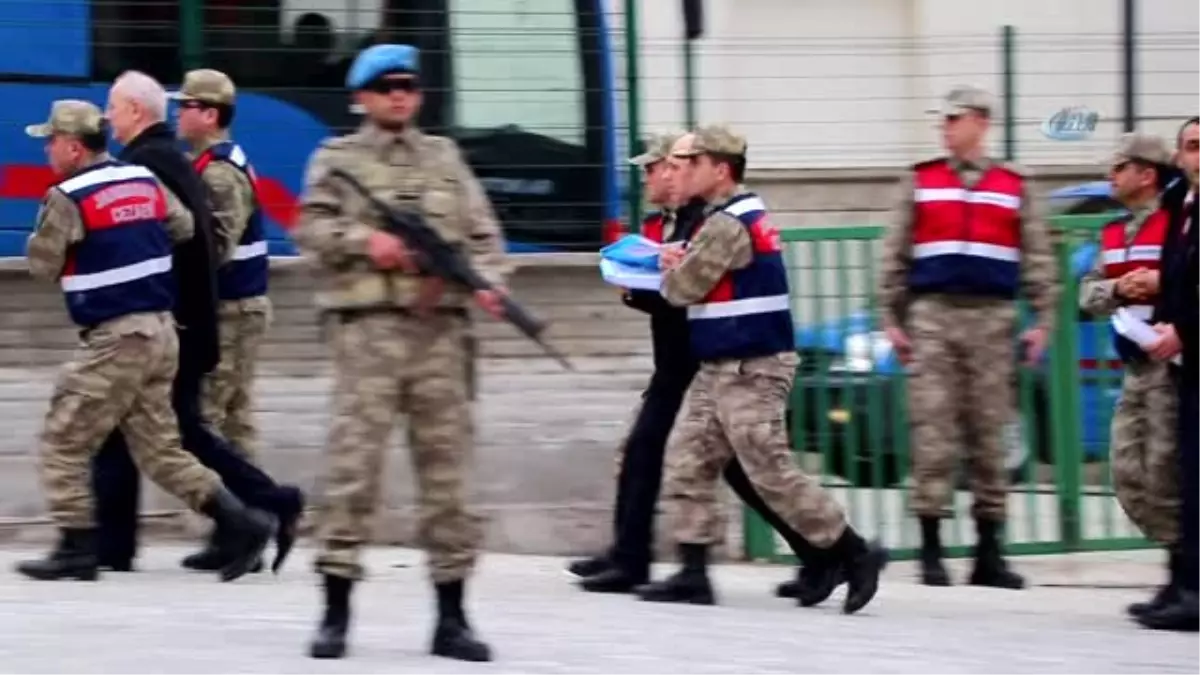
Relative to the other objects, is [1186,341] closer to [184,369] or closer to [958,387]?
[958,387]

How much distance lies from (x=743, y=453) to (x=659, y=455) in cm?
57

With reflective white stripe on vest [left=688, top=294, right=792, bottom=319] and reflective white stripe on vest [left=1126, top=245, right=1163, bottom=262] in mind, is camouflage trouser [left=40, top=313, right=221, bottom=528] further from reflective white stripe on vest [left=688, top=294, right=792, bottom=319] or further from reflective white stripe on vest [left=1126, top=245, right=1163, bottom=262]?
reflective white stripe on vest [left=1126, top=245, right=1163, bottom=262]

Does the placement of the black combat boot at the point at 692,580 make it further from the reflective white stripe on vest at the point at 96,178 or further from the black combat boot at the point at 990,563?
the reflective white stripe on vest at the point at 96,178

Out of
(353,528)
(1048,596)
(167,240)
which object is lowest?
(1048,596)

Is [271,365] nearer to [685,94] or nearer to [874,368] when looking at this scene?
[685,94]

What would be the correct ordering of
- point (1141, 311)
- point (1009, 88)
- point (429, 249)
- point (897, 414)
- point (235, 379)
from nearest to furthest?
point (429, 249)
point (1141, 311)
point (235, 379)
point (897, 414)
point (1009, 88)

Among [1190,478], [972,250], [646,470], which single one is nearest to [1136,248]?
[972,250]

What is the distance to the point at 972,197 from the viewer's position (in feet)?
29.8

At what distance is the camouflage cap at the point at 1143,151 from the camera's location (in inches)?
354

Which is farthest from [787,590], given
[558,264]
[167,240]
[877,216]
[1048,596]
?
[877,216]

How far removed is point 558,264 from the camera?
1184cm

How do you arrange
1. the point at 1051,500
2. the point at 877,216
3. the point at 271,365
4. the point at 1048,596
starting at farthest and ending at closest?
1. the point at 877,216
2. the point at 271,365
3. the point at 1051,500
4. the point at 1048,596

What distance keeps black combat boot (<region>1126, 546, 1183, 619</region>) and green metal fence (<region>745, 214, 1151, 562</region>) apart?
1247 millimetres

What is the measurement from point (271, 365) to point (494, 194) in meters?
1.43
